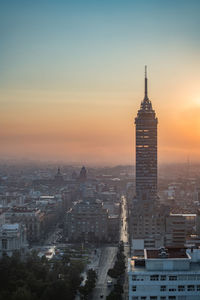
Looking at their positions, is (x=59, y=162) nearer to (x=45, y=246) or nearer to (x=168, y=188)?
(x=168, y=188)

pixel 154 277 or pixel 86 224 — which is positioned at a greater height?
pixel 154 277

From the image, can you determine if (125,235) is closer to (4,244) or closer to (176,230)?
(176,230)

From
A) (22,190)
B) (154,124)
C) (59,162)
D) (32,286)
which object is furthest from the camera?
(59,162)

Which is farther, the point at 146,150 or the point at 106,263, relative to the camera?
the point at 146,150

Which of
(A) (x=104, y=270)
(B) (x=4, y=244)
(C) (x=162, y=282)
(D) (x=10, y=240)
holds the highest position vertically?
(C) (x=162, y=282)

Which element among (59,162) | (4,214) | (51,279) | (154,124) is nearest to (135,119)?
(154,124)

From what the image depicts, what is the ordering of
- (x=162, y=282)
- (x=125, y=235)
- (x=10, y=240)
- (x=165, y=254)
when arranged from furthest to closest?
(x=125, y=235), (x=10, y=240), (x=165, y=254), (x=162, y=282)

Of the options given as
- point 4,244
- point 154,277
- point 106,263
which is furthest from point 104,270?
point 154,277

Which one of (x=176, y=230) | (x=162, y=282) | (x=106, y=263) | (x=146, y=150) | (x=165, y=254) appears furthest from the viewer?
(x=146, y=150)

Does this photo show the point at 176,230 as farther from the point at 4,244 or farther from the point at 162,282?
the point at 162,282
